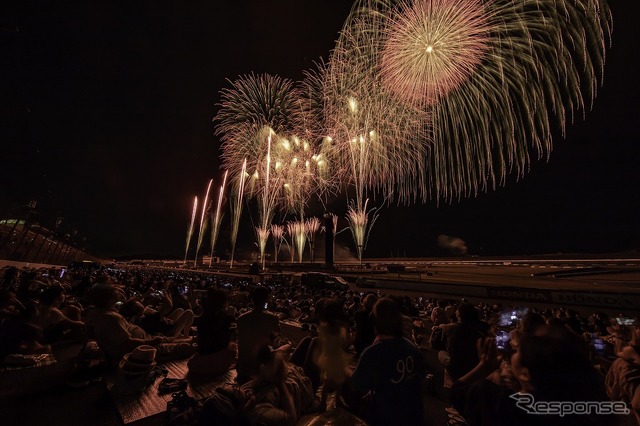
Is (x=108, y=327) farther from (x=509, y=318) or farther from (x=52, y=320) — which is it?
(x=509, y=318)

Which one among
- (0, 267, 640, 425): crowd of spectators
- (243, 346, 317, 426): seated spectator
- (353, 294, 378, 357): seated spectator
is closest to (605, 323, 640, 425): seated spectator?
(0, 267, 640, 425): crowd of spectators

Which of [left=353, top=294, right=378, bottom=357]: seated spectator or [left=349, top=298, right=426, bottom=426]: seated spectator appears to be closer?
[left=349, top=298, right=426, bottom=426]: seated spectator

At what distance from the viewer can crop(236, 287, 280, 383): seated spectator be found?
425 cm

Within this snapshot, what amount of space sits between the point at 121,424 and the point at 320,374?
2633mm

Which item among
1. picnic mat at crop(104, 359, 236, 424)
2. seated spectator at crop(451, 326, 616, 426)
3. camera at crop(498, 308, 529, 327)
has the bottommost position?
picnic mat at crop(104, 359, 236, 424)

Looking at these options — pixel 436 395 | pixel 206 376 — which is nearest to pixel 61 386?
pixel 206 376

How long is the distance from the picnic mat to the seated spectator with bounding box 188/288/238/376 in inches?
8.8

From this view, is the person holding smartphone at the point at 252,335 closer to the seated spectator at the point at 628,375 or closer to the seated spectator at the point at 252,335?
the seated spectator at the point at 252,335

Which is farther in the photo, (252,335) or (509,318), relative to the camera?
(509,318)

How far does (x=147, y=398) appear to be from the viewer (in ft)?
15.5

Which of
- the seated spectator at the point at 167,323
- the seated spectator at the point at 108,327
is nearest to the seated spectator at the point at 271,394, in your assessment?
the seated spectator at the point at 108,327

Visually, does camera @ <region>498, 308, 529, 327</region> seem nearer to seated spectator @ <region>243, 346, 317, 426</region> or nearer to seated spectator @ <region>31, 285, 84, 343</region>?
seated spectator @ <region>243, 346, 317, 426</region>

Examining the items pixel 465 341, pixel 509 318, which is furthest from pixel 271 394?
pixel 509 318

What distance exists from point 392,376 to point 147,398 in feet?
12.5
